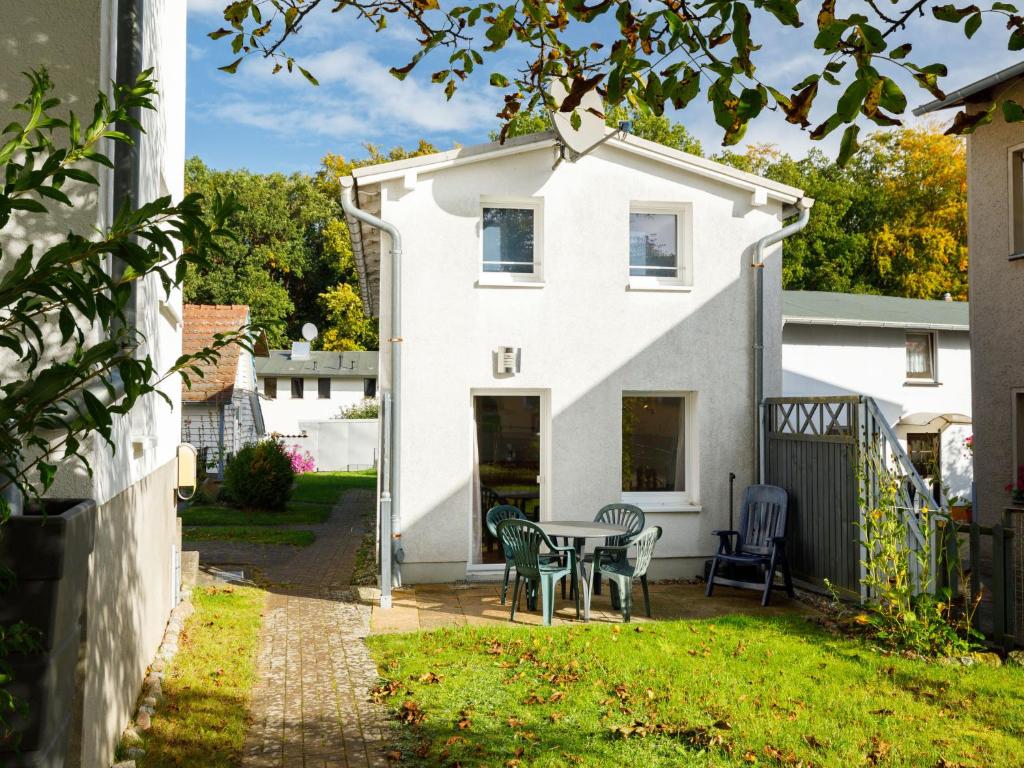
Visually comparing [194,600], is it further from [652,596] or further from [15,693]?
[15,693]

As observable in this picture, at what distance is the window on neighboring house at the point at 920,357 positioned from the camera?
23938mm

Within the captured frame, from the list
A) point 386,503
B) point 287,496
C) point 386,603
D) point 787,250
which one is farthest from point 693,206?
point 787,250

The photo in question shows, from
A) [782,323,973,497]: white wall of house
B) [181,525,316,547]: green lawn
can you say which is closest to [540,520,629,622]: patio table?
[181,525,316,547]: green lawn

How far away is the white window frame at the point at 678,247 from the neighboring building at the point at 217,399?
10035 millimetres

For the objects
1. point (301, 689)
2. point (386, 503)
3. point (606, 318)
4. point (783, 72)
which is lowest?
point (301, 689)

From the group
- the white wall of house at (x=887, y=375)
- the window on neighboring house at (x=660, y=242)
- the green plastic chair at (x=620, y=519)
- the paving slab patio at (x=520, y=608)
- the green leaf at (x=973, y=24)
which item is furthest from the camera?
the white wall of house at (x=887, y=375)

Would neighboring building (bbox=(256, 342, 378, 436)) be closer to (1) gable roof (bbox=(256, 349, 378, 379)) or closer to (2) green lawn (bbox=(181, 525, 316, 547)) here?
(1) gable roof (bbox=(256, 349, 378, 379))

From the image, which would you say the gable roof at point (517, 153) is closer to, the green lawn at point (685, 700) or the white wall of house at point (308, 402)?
the green lawn at point (685, 700)

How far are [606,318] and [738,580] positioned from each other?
147 inches

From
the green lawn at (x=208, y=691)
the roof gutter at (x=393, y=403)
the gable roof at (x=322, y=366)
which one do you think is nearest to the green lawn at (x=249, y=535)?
the roof gutter at (x=393, y=403)

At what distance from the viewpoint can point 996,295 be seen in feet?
40.2

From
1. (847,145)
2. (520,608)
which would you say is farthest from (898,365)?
(847,145)

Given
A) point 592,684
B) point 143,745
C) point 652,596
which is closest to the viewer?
point 143,745

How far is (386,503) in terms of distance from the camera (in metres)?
10.6
